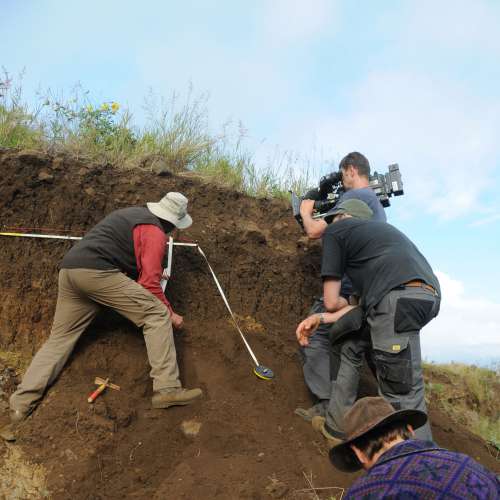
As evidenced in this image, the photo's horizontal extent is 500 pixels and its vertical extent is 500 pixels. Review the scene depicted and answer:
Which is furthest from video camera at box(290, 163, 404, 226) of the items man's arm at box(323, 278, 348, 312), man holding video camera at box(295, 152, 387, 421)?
man's arm at box(323, 278, 348, 312)

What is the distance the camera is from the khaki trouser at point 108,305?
14.4 ft

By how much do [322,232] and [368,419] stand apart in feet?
9.77

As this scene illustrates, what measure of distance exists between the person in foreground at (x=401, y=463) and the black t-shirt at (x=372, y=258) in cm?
160

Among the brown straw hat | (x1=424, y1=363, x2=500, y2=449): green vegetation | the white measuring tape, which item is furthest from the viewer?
(x1=424, y1=363, x2=500, y2=449): green vegetation

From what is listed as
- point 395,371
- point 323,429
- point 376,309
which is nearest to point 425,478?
point 395,371

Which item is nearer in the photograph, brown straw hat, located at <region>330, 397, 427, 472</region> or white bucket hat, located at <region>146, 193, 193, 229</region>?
brown straw hat, located at <region>330, 397, 427, 472</region>

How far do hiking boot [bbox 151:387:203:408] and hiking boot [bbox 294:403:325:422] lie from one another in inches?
41.2

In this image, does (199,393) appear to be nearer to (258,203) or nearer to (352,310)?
(352,310)

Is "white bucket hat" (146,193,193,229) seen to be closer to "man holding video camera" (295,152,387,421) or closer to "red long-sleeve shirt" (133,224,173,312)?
"red long-sleeve shirt" (133,224,173,312)

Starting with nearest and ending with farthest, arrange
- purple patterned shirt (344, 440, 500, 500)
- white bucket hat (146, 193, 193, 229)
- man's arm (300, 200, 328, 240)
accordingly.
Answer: purple patterned shirt (344, 440, 500, 500) → white bucket hat (146, 193, 193, 229) → man's arm (300, 200, 328, 240)

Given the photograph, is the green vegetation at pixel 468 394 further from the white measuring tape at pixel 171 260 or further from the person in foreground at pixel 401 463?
the person in foreground at pixel 401 463

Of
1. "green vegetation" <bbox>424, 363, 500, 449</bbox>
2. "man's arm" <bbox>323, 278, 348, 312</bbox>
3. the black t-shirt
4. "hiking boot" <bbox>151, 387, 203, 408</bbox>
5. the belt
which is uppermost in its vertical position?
the black t-shirt

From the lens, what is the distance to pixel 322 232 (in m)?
5.14

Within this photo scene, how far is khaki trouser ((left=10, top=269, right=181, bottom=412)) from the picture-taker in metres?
4.39
